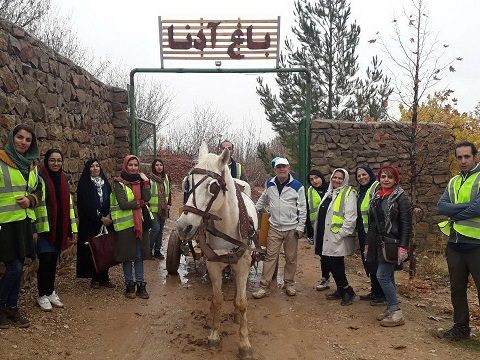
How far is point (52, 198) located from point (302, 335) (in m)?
3.24

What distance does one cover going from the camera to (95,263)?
5.61m

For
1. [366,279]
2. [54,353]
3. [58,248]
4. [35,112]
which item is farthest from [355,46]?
[54,353]

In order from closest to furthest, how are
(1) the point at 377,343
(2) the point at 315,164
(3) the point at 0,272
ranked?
(1) the point at 377,343
(3) the point at 0,272
(2) the point at 315,164

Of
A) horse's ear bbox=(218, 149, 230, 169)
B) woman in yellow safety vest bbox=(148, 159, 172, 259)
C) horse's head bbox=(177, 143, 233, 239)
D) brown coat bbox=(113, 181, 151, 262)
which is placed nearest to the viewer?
horse's head bbox=(177, 143, 233, 239)

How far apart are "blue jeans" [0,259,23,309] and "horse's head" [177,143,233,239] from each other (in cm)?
193

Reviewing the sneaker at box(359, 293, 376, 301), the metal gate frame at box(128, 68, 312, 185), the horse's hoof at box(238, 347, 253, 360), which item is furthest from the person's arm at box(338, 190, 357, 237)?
the metal gate frame at box(128, 68, 312, 185)

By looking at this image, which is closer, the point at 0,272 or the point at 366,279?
the point at 0,272

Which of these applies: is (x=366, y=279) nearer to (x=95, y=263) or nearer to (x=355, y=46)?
(x=95, y=263)

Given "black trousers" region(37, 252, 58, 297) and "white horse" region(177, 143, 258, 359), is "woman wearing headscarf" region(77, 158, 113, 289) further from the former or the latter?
"white horse" region(177, 143, 258, 359)

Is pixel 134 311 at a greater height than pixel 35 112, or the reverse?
pixel 35 112

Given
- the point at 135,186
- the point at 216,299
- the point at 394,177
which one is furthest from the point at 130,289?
the point at 394,177

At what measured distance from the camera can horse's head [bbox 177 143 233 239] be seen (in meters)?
3.52

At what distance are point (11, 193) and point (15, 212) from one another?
0.19 m

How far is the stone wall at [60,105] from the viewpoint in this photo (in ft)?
17.1
